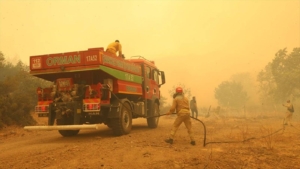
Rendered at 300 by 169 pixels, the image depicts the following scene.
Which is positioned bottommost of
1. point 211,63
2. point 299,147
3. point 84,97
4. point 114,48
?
point 299,147

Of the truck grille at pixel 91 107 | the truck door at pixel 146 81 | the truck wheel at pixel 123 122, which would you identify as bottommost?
the truck wheel at pixel 123 122

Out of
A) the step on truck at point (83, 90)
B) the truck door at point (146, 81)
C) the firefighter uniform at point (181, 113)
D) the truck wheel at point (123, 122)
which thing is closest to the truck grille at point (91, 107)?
the step on truck at point (83, 90)

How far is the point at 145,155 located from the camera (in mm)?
5531

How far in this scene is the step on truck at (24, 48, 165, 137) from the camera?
758 centimetres

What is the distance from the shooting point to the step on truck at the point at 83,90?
758 centimetres

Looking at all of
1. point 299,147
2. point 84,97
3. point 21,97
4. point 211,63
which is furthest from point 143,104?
point 211,63

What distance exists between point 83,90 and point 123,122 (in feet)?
6.03

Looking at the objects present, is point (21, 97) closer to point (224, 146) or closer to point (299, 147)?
point (224, 146)

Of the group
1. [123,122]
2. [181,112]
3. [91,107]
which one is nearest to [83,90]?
Result: [91,107]

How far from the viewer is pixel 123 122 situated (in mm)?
8617

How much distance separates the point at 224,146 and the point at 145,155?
261 cm

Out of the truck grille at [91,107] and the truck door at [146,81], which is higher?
the truck door at [146,81]

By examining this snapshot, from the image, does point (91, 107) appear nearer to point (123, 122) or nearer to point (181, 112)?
point (123, 122)

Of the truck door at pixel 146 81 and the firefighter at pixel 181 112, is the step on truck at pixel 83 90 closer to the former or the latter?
the truck door at pixel 146 81
